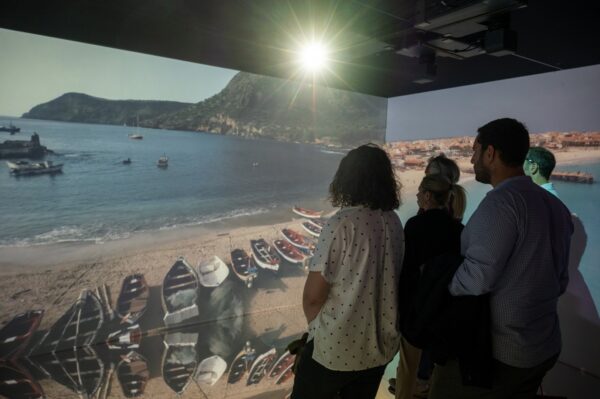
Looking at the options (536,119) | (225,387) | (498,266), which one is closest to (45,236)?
(225,387)

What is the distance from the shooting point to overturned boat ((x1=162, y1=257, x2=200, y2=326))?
4402mm

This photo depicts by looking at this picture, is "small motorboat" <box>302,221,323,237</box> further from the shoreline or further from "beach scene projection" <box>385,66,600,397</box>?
"beach scene projection" <box>385,66,600,397</box>

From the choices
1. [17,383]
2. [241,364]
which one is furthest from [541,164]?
[17,383]

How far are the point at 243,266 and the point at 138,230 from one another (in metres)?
1.96

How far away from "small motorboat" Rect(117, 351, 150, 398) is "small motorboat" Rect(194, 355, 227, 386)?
1.38 feet

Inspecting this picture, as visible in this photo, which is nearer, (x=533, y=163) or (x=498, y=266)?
(x=498, y=266)

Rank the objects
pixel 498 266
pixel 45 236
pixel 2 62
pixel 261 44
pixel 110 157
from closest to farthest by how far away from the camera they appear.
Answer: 1. pixel 498 266
2. pixel 261 44
3. pixel 2 62
4. pixel 45 236
5. pixel 110 157

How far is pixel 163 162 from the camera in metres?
4.98

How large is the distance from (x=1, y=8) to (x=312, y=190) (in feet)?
18.5

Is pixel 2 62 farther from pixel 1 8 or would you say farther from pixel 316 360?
pixel 316 360

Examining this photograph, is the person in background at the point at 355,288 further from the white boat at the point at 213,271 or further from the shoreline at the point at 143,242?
the white boat at the point at 213,271

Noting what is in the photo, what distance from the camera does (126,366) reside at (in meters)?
3.11

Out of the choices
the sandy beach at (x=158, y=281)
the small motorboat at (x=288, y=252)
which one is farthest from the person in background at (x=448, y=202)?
the small motorboat at (x=288, y=252)

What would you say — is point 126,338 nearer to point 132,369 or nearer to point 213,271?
point 132,369
